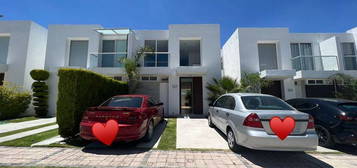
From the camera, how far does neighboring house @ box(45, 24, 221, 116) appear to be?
1046 centimetres

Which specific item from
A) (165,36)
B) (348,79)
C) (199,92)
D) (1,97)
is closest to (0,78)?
(1,97)

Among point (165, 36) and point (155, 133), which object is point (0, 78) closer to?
point (165, 36)

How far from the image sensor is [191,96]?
434 inches

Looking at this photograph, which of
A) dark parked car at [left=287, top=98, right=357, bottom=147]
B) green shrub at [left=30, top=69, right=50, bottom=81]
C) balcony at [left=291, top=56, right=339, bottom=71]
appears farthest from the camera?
balcony at [left=291, top=56, right=339, bottom=71]

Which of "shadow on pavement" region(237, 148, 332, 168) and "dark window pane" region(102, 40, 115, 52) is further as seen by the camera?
"dark window pane" region(102, 40, 115, 52)

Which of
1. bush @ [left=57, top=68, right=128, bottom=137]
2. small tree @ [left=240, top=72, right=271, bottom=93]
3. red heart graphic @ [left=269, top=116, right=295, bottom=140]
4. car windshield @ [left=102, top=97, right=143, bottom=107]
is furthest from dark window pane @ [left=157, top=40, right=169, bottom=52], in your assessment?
red heart graphic @ [left=269, top=116, right=295, bottom=140]

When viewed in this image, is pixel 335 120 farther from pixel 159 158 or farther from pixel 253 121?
pixel 159 158

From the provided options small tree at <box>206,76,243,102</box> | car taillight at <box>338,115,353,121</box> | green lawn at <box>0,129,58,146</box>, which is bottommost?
green lawn at <box>0,129,58,146</box>

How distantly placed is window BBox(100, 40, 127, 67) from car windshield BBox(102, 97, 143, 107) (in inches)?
225

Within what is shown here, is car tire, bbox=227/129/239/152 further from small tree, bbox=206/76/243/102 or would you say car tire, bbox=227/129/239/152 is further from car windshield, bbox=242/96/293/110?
small tree, bbox=206/76/243/102

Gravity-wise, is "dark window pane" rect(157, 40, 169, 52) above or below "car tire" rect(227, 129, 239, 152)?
above

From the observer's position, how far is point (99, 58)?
10.7m

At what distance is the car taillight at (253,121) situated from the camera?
11.1ft

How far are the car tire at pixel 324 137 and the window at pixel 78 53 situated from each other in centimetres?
1372
